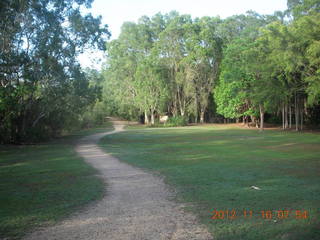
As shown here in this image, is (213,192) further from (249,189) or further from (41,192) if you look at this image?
(41,192)

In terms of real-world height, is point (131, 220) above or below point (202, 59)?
below

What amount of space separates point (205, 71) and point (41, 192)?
50.0 meters

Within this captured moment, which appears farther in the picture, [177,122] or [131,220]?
[177,122]

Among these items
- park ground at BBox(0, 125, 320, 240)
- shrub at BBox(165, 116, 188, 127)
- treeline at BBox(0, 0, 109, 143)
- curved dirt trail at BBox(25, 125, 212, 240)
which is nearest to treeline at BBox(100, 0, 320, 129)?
shrub at BBox(165, 116, 188, 127)

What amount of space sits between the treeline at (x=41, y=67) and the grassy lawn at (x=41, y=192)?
697 cm

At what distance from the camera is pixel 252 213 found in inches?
251

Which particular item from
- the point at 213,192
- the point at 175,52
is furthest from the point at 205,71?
the point at 213,192

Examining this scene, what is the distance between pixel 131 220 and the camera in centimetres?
607

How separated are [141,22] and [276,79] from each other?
36.4 metres

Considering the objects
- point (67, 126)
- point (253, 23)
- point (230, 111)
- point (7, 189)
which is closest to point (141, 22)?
point (253, 23)

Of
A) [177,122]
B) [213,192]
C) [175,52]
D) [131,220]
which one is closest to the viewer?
[131,220]
